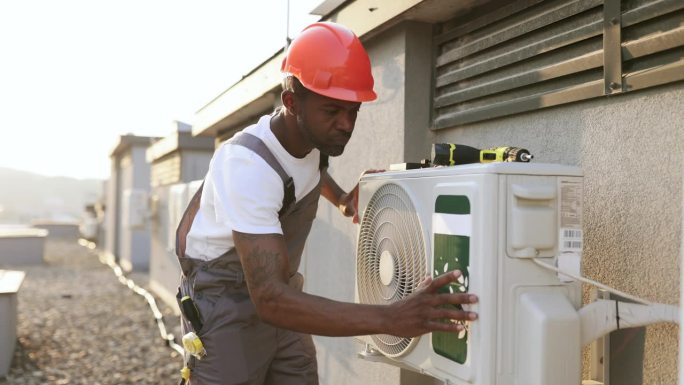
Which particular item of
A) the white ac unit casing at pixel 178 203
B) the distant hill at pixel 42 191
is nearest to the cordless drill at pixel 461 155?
the white ac unit casing at pixel 178 203

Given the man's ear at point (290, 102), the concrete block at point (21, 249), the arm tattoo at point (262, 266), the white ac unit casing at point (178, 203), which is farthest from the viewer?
the concrete block at point (21, 249)

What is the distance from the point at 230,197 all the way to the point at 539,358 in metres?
1.01

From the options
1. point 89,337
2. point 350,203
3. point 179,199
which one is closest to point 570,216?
point 350,203

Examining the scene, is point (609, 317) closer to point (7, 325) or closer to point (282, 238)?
point (282, 238)

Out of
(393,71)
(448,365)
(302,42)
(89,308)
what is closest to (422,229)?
(448,365)

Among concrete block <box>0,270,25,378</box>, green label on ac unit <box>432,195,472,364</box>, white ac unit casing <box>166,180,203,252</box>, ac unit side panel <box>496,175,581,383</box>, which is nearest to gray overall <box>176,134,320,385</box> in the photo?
green label on ac unit <box>432,195,472,364</box>

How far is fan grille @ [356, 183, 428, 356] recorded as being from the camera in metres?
1.99

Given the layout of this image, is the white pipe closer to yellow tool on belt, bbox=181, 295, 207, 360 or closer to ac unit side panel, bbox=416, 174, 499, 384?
ac unit side panel, bbox=416, 174, 499, 384

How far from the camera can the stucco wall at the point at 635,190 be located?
6.29ft

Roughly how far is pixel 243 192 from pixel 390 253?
52 centimetres

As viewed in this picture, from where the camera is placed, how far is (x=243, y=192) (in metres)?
2.01

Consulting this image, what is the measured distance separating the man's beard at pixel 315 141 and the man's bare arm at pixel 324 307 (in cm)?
34

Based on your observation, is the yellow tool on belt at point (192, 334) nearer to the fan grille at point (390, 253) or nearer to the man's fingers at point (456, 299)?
the fan grille at point (390, 253)

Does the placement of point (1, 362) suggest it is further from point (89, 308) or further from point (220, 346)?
point (220, 346)
